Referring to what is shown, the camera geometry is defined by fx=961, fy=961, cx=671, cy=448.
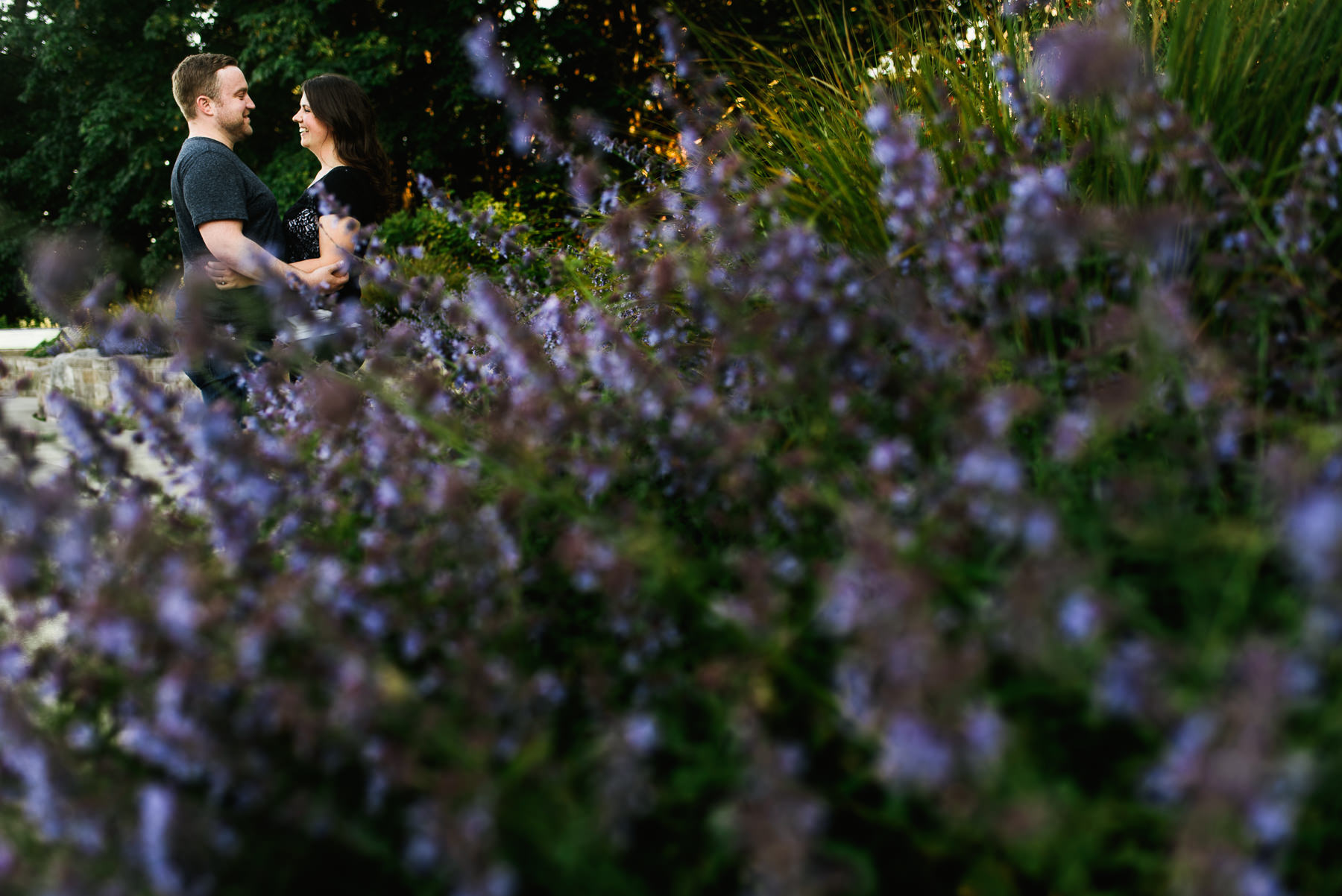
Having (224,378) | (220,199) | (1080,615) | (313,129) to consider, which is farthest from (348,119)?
(1080,615)

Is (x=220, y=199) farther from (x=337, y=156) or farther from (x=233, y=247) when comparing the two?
(x=337, y=156)

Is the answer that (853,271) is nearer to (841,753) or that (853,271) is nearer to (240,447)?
(841,753)

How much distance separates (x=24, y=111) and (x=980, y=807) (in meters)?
26.2

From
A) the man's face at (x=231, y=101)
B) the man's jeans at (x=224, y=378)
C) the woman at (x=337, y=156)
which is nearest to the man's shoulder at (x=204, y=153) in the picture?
the man's face at (x=231, y=101)

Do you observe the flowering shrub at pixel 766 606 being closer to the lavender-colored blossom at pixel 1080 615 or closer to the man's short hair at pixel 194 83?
the lavender-colored blossom at pixel 1080 615

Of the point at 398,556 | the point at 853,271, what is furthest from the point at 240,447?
the point at 853,271

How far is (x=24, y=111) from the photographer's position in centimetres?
2128

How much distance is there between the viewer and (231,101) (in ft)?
13.1

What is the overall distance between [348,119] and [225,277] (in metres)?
1.00

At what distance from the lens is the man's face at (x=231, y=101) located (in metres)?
3.97

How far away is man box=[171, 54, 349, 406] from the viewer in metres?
3.54

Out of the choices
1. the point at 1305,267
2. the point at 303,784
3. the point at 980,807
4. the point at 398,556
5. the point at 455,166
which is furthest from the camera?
the point at 455,166

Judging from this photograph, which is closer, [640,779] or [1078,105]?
[640,779]

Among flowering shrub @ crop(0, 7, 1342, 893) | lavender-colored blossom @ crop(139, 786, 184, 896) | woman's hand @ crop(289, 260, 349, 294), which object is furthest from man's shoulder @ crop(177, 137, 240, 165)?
lavender-colored blossom @ crop(139, 786, 184, 896)
